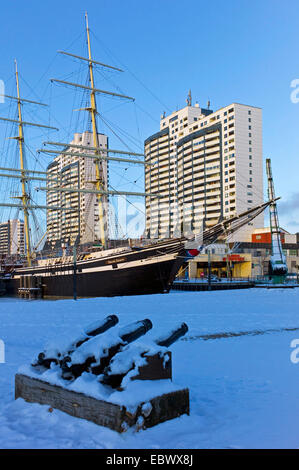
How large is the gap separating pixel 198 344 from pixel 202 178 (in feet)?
291

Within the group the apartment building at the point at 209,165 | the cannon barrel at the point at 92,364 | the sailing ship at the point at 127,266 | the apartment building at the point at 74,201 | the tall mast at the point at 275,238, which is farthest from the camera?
the apartment building at the point at 209,165

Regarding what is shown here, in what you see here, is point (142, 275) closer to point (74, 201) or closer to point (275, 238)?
point (275, 238)

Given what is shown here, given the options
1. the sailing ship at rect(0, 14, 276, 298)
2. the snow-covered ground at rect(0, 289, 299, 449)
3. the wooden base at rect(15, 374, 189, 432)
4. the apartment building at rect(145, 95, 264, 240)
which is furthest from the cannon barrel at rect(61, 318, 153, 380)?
the apartment building at rect(145, 95, 264, 240)

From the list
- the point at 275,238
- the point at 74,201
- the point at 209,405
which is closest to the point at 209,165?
the point at 74,201

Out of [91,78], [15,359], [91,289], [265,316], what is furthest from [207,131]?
[15,359]

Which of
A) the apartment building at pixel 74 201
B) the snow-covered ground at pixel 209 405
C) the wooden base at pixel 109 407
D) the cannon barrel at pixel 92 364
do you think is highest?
the apartment building at pixel 74 201

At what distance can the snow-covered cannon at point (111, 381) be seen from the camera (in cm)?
364

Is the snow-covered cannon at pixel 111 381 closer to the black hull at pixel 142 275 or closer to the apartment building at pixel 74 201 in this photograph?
the black hull at pixel 142 275

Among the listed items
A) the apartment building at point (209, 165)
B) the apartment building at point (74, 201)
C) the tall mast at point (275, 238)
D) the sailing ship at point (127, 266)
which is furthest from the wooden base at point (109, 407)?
the apartment building at point (209, 165)

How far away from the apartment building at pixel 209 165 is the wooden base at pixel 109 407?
226 feet

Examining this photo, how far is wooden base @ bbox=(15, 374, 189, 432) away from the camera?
359 centimetres

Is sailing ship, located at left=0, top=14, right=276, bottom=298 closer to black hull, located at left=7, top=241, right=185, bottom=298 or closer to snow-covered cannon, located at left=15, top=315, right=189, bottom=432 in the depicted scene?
black hull, located at left=7, top=241, right=185, bottom=298

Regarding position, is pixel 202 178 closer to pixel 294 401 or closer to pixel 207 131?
pixel 207 131

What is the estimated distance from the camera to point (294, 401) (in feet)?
14.4
